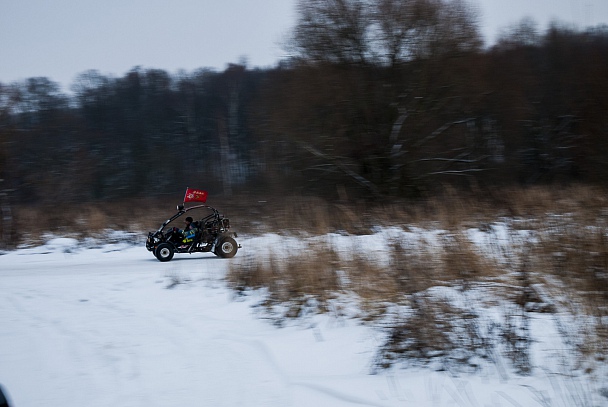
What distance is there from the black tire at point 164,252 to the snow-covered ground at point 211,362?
4.80 meters

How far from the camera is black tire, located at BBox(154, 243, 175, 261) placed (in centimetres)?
1395

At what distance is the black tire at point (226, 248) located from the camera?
14062mm

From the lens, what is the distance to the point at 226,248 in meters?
14.2

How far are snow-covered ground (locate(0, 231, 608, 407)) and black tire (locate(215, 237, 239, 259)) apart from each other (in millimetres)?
4944

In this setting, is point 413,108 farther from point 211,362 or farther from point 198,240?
point 211,362

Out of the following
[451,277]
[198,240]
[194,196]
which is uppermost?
[194,196]

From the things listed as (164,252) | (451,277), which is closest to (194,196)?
(164,252)

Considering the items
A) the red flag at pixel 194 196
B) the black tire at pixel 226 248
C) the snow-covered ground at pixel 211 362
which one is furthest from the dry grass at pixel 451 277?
the red flag at pixel 194 196

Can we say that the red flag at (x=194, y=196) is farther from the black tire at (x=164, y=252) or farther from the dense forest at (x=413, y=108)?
the dense forest at (x=413, y=108)

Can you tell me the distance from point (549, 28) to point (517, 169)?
11827mm

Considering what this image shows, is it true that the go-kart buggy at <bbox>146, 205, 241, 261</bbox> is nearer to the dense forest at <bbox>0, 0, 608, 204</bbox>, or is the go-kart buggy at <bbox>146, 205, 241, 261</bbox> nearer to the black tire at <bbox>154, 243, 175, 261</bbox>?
the black tire at <bbox>154, 243, 175, 261</bbox>

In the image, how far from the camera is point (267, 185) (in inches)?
1036

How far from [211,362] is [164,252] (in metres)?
9.18

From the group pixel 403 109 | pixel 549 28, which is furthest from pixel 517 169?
pixel 549 28
